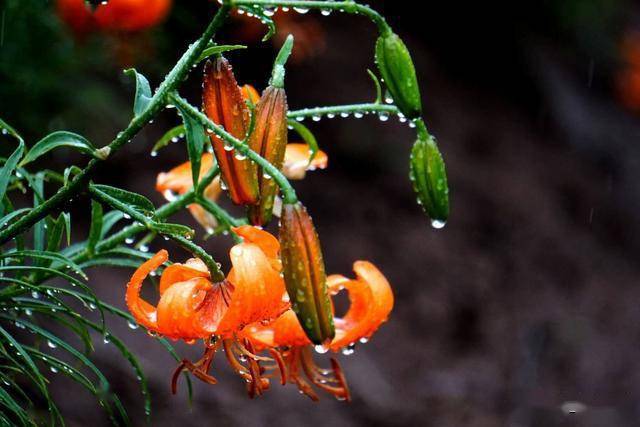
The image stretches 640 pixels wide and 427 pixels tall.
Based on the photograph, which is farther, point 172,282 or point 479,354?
point 479,354

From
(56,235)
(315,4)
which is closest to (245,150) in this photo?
(315,4)

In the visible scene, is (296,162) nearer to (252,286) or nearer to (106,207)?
(106,207)

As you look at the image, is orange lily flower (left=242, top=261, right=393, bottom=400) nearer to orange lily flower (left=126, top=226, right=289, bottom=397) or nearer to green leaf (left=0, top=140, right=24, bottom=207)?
orange lily flower (left=126, top=226, right=289, bottom=397)

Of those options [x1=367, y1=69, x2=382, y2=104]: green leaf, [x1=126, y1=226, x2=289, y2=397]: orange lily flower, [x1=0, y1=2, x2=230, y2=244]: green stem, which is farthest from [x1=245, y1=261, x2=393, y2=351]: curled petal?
A: [x1=0, y1=2, x2=230, y2=244]: green stem

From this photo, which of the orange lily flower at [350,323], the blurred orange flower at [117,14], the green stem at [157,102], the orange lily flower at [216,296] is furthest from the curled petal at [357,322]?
the blurred orange flower at [117,14]

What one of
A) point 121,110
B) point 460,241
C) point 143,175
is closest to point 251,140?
point 121,110

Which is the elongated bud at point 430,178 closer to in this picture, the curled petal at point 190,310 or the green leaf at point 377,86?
the green leaf at point 377,86

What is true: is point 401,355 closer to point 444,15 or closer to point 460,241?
point 460,241
